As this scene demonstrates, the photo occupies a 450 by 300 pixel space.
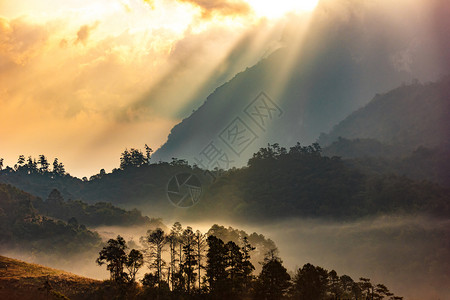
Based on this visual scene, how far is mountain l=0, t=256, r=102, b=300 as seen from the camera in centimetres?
8019

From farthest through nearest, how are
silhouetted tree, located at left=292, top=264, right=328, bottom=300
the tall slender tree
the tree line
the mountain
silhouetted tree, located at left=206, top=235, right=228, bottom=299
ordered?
1. silhouetted tree, located at left=292, top=264, right=328, bottom=300
2. silhouetted tree, located at left=206, top=235, right=228, bottom=299
3. the tree line
4. the tall slender tree
5. the mountain

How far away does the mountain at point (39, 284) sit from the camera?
263 feet

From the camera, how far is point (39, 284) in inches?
3406

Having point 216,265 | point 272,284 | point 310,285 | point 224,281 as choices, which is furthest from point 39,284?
point 310,285

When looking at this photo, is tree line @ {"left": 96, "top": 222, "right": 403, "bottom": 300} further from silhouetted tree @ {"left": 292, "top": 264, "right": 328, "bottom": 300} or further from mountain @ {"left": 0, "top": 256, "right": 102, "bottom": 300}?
mountain @ {"left": 0, "top": 256, "right": 102, "bottom": 300}

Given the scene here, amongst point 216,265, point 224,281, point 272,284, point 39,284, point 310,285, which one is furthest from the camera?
point 310,285

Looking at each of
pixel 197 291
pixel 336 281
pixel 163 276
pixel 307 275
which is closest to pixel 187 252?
pixel 197 291

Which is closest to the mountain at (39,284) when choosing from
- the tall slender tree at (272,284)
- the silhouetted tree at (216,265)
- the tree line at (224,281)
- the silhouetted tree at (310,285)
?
the tree line at (224,281)

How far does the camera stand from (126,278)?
89500 mm

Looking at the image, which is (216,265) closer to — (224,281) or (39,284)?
(224,281)

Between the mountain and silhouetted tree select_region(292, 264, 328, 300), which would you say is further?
silhouetted tree select_region(292, 264, 328, 300)

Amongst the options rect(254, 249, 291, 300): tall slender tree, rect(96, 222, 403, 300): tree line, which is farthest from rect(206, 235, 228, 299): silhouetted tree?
rect(254, 249, 291, 300): tall slender tree

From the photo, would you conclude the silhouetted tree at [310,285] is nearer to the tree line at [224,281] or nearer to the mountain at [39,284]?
the tree line at [224,281]

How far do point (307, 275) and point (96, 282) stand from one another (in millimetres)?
43390
